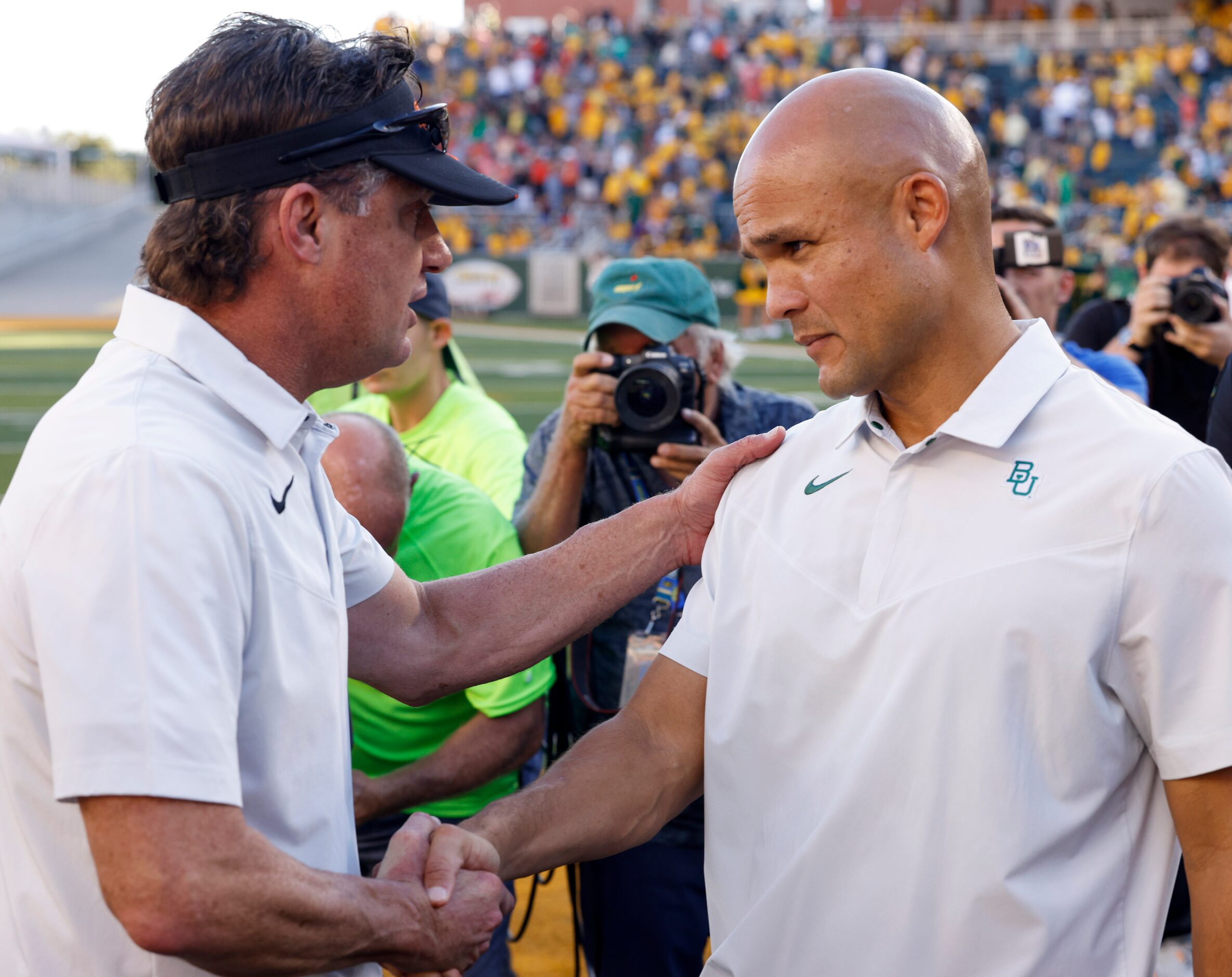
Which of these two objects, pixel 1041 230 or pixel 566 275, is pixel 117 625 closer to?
pixel 1041 230

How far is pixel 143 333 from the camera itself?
1.69 metres

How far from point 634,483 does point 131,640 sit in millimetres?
2063

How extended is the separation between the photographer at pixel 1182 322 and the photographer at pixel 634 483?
1857mm

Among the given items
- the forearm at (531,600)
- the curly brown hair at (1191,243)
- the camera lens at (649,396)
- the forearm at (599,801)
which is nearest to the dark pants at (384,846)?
the forearm at (531,600)

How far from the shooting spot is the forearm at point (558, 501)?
322cm

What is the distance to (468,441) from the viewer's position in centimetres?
419

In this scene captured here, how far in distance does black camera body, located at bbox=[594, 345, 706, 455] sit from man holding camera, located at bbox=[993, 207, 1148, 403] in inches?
63.3

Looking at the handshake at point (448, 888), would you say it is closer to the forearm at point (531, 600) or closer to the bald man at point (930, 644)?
the bald man at point (930, 644)

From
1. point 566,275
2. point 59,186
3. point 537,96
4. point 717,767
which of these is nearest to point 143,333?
point 717,767

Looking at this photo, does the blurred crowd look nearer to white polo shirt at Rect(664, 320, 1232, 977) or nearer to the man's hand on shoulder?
the man's hand on shoulder

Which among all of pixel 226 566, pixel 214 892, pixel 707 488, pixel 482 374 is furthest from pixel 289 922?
pixel 482 374

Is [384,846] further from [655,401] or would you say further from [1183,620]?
[1183,620]

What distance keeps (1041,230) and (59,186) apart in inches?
1332

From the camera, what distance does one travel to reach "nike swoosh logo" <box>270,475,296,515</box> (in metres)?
1.66
